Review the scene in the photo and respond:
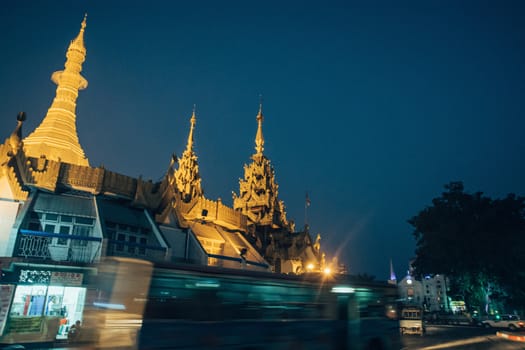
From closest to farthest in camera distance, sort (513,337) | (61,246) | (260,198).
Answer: (513,337) < (61,246) < (260,198)

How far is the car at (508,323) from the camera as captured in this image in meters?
32.4

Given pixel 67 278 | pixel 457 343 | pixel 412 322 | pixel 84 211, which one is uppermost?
pixel 84 211

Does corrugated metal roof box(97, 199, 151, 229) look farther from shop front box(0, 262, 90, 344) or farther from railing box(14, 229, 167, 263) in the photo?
shop front box(0, 262, 90, 344)

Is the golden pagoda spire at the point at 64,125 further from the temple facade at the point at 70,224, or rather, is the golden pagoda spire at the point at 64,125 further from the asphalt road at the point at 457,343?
the asphalt road at the point at 457,343

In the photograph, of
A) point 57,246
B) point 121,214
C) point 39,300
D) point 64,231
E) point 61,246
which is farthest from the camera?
point 121,214

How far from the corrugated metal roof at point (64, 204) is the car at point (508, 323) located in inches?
1440

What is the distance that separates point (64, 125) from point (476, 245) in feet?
146

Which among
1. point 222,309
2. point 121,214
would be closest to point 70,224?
point 121,214

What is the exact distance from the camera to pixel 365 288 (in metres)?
13.0

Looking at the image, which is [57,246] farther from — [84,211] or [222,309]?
[222,309]

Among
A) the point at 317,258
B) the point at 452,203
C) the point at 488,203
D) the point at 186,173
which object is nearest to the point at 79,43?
the point at 186,173

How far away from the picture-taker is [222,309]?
910cm

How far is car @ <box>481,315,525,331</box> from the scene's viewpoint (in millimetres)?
32406

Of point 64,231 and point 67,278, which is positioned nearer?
point 67,278
